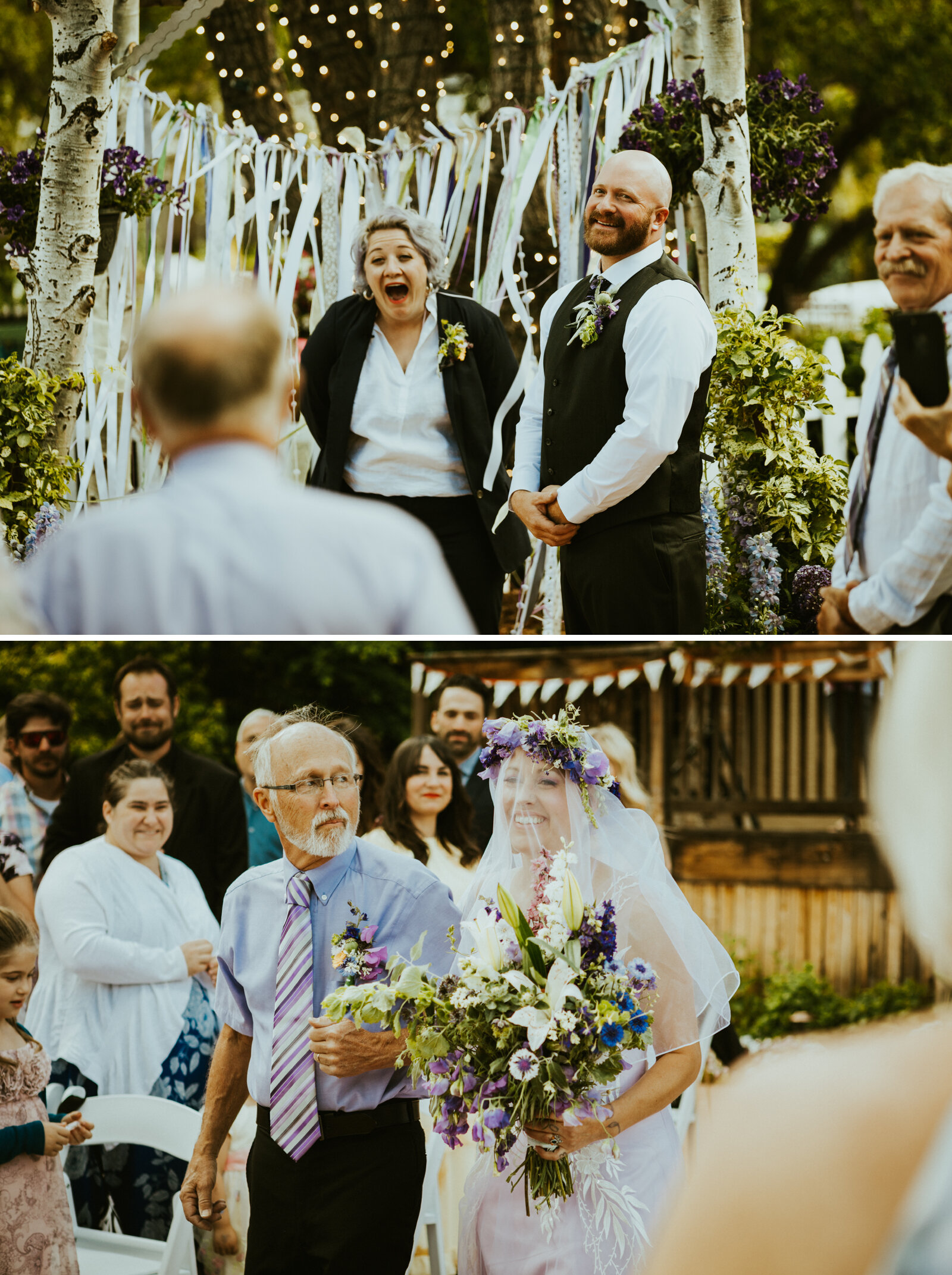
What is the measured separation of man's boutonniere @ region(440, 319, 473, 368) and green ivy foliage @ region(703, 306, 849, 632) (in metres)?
0.88

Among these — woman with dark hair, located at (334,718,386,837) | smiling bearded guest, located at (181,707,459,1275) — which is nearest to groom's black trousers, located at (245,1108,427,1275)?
smiling bearded guest, located at (181,707,459,1275)

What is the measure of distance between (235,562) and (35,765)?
1.40 metres

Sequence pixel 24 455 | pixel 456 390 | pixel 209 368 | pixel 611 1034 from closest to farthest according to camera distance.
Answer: pixel 209 368
pixel 611 1034
pixel 456 390
pixel 24 455

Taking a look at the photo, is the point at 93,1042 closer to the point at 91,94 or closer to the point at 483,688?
the point at 483,688

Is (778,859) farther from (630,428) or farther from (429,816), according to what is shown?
(630,428)

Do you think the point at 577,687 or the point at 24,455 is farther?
the point at 24,455

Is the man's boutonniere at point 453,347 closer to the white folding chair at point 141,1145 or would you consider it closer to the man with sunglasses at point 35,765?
the man with sunglasses at point 35,765

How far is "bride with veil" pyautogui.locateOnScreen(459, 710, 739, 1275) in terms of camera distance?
2682mm

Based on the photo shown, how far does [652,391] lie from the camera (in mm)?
3344

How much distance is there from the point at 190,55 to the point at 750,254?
10688 millimetres

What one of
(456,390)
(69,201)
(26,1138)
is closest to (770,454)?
(456,390)

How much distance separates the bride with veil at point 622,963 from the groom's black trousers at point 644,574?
693mm

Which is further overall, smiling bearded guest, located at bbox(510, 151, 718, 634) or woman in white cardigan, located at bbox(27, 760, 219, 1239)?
smiling bearded guest, located at bbox(510, 151, 718, 634)

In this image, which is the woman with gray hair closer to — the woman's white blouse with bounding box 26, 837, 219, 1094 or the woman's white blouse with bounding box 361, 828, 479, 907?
the woman's white blouse with bounding box 361, 828, 479, 907
